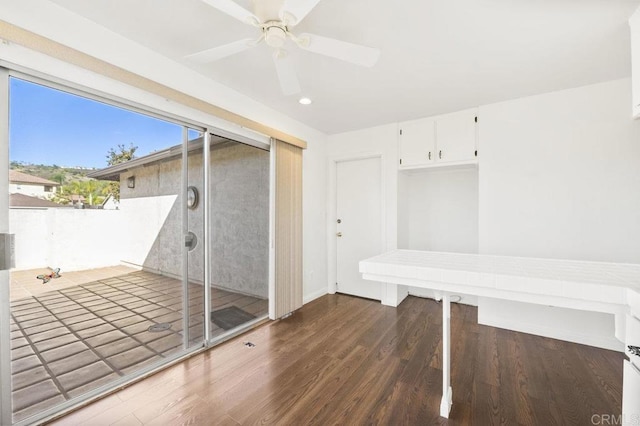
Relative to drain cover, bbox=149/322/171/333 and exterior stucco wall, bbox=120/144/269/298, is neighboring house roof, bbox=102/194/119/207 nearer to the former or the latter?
Answer: exterior stucco wall, bbox=120/144/269/298

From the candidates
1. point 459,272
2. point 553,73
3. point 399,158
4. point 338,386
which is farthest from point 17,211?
point 553,73

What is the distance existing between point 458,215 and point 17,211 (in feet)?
14.1

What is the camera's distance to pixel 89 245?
1.82 meters

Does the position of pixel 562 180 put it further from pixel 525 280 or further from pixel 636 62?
pixel 525 280

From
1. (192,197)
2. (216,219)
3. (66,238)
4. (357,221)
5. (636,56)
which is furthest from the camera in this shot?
(357,221)

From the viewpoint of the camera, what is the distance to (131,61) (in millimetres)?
1868

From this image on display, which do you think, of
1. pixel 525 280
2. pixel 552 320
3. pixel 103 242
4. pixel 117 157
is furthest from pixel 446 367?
pixel 117 157

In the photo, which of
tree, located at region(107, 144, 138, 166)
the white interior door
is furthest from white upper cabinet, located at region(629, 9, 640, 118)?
tree, located at region(107, 144, 138, 166)

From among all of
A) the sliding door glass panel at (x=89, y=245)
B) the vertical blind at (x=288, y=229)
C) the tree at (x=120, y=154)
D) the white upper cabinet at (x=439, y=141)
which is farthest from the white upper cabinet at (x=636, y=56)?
the tree at (x=120, y=154)

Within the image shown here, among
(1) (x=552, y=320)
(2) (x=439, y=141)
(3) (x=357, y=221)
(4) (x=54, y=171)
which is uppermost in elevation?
(2) (x=439, y=141)

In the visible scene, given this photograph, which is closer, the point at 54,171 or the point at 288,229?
the point at 54,171

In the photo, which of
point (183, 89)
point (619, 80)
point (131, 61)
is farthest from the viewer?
point (619, 80)

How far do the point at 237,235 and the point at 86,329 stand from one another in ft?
4.51

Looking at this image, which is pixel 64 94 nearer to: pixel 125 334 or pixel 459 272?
pixel 125 334
